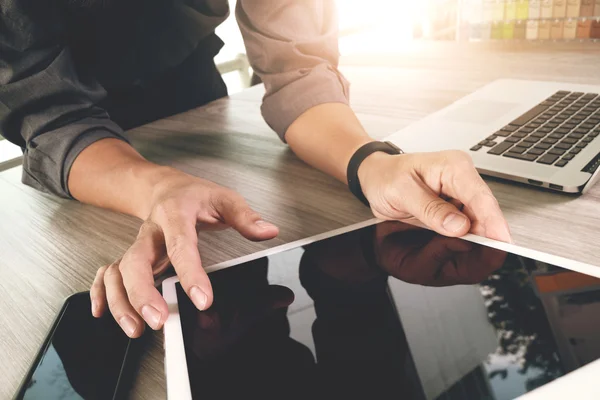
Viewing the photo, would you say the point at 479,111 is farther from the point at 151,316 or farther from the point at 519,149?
the point at 151,316

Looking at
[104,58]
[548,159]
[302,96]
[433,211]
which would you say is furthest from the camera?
[104,58]

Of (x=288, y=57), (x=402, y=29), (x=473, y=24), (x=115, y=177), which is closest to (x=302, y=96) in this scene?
(x=288, y=57)

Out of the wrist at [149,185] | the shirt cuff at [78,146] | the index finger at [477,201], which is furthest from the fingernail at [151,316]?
the shirt cuff at [78,146]

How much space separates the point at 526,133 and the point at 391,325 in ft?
1.44

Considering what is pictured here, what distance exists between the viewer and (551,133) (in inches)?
26.0

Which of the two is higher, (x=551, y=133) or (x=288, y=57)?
(x=288, y=57)

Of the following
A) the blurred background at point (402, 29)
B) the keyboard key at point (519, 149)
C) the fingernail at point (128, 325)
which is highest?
the blurred background at point (402, 29)

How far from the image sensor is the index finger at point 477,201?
47 centimetres

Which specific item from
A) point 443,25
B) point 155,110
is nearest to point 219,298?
point 155,110

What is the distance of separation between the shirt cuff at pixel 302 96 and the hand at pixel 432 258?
1.23 feet

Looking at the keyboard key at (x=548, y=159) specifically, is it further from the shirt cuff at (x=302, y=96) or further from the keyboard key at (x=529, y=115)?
the shirt cuff at (x=302, y=96)

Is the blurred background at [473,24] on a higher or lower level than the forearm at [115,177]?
higher

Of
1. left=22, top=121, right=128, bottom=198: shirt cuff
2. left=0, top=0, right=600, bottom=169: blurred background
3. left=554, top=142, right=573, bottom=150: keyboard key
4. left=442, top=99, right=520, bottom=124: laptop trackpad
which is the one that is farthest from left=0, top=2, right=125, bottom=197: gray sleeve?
left=554, top=142, right=573, bottom=150: keyboard key

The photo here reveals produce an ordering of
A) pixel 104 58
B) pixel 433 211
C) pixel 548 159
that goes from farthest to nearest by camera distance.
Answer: pixel 104 58 → pixel 548 159 → pixel 433 211
